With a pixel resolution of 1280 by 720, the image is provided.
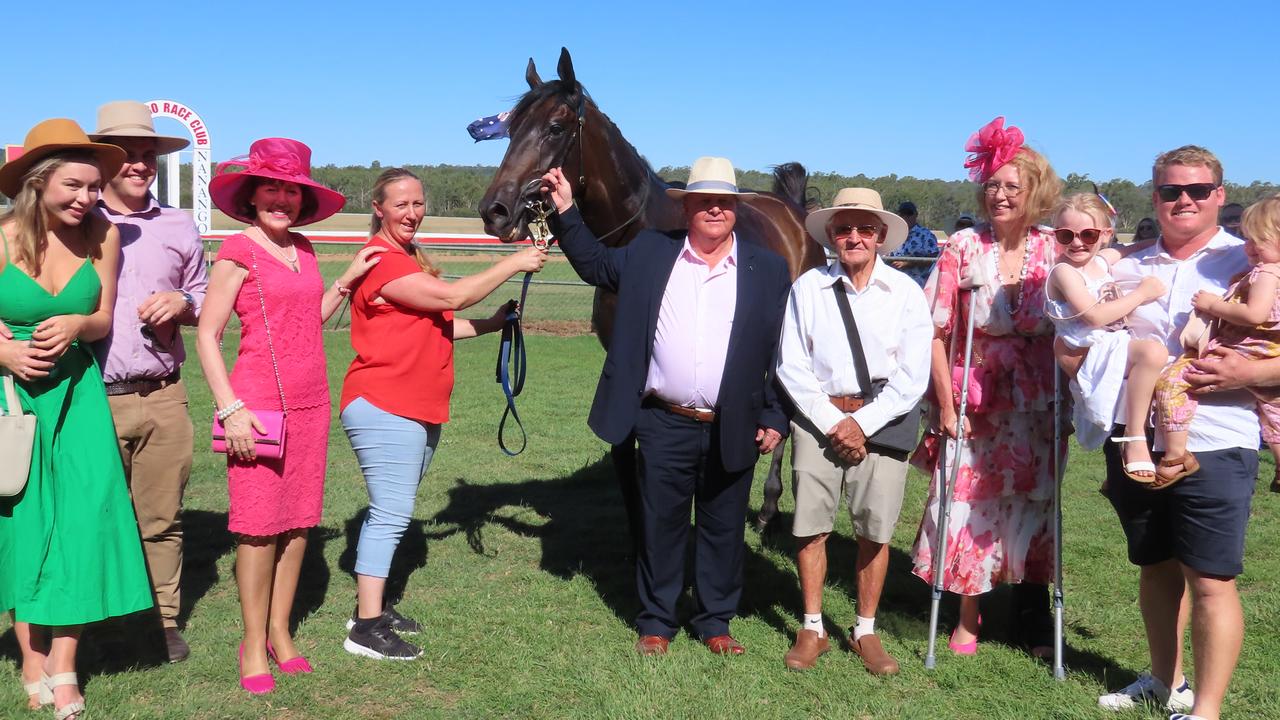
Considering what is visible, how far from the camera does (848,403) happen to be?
405 centimetres

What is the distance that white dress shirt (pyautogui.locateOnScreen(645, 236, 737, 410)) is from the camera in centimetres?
409

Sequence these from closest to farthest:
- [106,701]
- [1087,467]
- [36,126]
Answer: [36,126]
[106,701]
[1087,467]

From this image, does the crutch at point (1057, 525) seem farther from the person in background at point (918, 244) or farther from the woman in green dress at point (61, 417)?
the person in background at point (918, 244)

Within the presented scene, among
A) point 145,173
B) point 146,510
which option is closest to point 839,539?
point 146,510

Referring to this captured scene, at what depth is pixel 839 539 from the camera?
626 centimetres

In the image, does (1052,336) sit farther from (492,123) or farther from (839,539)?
(492,123)

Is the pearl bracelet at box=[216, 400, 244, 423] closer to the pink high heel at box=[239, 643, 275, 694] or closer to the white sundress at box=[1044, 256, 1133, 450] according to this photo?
the pink high heel at box=[239, 643, 275, 694]

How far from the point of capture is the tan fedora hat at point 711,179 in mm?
4051

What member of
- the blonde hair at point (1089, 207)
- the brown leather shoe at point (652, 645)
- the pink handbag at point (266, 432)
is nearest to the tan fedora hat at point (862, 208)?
the blonde hair at point (1089, 207)

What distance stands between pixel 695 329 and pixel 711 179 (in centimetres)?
64

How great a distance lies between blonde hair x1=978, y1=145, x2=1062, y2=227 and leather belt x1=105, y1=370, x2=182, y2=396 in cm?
370

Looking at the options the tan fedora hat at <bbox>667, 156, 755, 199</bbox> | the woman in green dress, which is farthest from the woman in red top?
the woman in green dress

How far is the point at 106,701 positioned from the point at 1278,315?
4497 millimetres

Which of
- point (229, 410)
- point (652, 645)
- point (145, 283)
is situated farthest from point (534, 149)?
point (652, 645)
